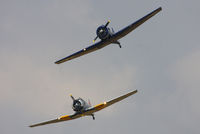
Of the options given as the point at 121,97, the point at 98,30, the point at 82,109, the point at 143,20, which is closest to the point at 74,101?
the point at 82,109

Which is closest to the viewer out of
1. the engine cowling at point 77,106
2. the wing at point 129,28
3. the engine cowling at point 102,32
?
the engine cowling at point 77,106

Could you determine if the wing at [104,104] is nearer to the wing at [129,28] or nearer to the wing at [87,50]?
the wing at [87,50]

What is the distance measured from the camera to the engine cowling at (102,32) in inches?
2852

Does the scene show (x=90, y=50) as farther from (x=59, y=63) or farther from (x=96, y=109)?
(x=96, y=109)

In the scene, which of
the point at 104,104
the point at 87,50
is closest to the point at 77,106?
the point at 104,104

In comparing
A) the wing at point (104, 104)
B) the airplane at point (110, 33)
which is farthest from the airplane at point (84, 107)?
the airplane at point (110, 33)

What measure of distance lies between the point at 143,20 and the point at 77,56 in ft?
47.8

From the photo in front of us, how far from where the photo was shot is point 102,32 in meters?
72.4

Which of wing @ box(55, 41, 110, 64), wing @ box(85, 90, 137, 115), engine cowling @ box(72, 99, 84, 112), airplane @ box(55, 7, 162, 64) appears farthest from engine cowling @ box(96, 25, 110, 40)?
engine cowling @ box(72, 99, 84, 112)

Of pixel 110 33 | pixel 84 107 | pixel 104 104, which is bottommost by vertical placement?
pixel 104 104

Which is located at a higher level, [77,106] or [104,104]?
[77,106]

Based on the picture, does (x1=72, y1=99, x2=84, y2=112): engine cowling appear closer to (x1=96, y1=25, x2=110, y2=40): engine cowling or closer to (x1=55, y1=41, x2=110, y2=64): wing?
(x1=55, y1=41, x2=110, y2=64): wing

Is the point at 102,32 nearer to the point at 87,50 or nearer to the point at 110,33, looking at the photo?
the point at 110,33

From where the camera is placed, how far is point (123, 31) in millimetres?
74312
